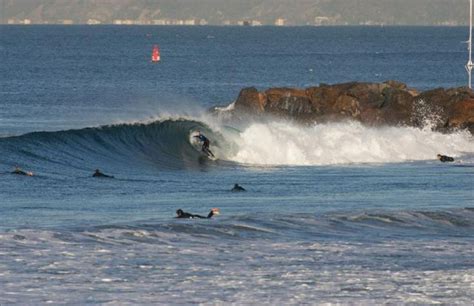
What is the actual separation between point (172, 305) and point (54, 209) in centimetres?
1012

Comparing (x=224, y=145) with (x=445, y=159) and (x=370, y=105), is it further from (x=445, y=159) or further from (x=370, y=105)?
(x=370, y=105)

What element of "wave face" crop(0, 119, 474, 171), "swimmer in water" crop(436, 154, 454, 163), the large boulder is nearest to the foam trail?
"wave face" crop(0, 119, 474, 171)

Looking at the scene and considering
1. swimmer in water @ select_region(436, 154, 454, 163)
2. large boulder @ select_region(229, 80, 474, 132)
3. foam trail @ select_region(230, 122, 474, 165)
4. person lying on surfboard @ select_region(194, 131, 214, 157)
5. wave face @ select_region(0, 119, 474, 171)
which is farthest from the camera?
large boulder @ select_region(229, 80, 474, 132)

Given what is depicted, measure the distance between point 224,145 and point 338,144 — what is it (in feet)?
13.8

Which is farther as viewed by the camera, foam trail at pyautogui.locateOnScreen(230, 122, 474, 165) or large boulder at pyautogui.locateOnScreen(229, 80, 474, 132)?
large boulder at pyautogui.locateOnScreen(229, 80, 474, 132)

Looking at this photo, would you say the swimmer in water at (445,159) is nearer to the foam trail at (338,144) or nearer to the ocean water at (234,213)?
the ocean water at (234,213)

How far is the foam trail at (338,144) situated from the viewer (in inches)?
1735

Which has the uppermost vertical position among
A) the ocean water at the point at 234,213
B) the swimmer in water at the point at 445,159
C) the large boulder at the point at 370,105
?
the large boulder at the point at 370,105

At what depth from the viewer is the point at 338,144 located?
45938 millimetres

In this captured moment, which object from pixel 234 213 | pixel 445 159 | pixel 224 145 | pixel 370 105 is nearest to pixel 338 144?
pixel 224 145

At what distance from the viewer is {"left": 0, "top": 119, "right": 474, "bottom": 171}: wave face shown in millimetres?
40900

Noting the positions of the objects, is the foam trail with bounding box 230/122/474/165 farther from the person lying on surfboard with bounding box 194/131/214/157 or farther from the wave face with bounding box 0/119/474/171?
the person lying on surfboard with bounding box 194/131/214/157

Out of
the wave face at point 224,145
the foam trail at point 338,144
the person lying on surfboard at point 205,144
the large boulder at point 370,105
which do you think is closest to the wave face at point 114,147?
the wave face at point 224,145

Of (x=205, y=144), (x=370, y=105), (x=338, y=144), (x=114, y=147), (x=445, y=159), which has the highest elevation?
(x=370, y=105)
